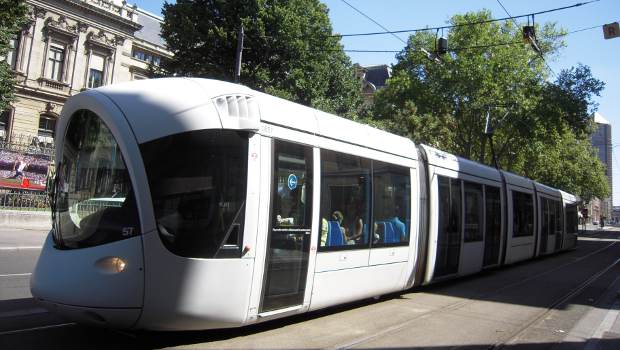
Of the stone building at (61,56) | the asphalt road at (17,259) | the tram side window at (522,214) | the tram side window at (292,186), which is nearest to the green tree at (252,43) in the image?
the asphalt road at (17,259)

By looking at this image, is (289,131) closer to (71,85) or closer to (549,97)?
(549,97)

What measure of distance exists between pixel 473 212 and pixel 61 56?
40469 millimetres

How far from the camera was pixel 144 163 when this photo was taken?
509cm

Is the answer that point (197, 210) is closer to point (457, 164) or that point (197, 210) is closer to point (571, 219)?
point (457, 164)

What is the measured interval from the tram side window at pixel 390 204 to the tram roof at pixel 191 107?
1955 mm

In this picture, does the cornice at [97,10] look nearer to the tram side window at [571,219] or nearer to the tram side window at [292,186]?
the tram side window at [571,219]

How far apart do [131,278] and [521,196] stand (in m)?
13.7

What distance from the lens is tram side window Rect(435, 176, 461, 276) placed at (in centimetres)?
1025

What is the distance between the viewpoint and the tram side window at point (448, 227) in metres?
10.3

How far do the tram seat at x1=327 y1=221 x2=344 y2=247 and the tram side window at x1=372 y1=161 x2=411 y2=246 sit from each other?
0.97 meters

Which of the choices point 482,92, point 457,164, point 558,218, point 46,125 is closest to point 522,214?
point 457,164

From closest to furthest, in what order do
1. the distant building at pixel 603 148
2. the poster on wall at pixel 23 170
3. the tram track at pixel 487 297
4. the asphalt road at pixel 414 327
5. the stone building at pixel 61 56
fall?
→ the asphalt road at pixel 414 327
the tram track at pixel 487 297
the poster on wall at pixel 23 170
the stone building at pixel 61 56
the distant building at pixel 603 148

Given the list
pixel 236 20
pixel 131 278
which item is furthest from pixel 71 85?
pixel 131 278

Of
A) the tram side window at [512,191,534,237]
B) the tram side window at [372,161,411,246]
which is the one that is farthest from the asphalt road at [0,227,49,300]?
the tram side window at [512,191,534,237]
